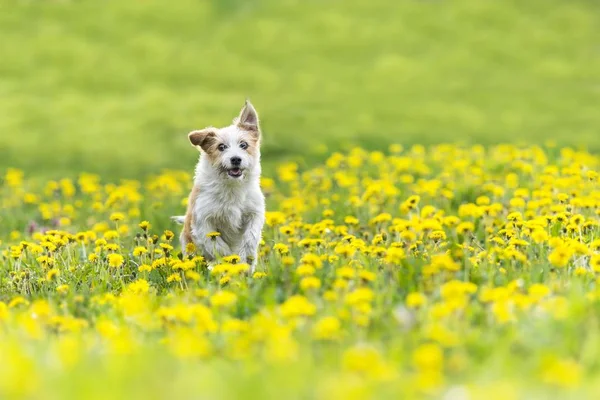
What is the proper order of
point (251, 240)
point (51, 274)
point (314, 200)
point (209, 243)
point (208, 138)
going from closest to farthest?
point (51, 274), point (209, 243), point (251, 240), point (208, 138), point (314, 200)

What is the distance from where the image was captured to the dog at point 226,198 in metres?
6.77

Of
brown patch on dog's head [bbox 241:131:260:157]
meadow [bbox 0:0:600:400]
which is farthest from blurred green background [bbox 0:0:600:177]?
brown patch on dog's head [bbox 241:131:260:157]

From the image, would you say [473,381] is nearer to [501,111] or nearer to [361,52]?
[501,111]

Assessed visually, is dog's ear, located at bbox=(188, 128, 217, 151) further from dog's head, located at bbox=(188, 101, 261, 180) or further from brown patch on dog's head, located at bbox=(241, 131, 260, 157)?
brown patch on dog's head, located at bbox=(241, 131, 260, 157)

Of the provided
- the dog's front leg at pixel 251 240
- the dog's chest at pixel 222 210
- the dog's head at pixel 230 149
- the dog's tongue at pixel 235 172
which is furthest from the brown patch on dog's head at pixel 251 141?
the dog's front leg at pixel 251 240

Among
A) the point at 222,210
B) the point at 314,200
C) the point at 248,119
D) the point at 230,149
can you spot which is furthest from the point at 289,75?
the point at 222,210

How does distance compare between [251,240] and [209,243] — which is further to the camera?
[251,240]

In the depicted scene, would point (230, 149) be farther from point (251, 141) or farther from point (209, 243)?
point (209, 243)

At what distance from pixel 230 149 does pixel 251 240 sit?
2.34 ft

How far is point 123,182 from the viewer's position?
11320 mm

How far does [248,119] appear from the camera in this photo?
7289 mm

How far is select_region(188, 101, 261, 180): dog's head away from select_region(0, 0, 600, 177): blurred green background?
6035 millimetres

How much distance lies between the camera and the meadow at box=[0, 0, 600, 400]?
3.55 m

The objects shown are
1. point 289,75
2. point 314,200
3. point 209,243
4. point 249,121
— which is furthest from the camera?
point 289,75
